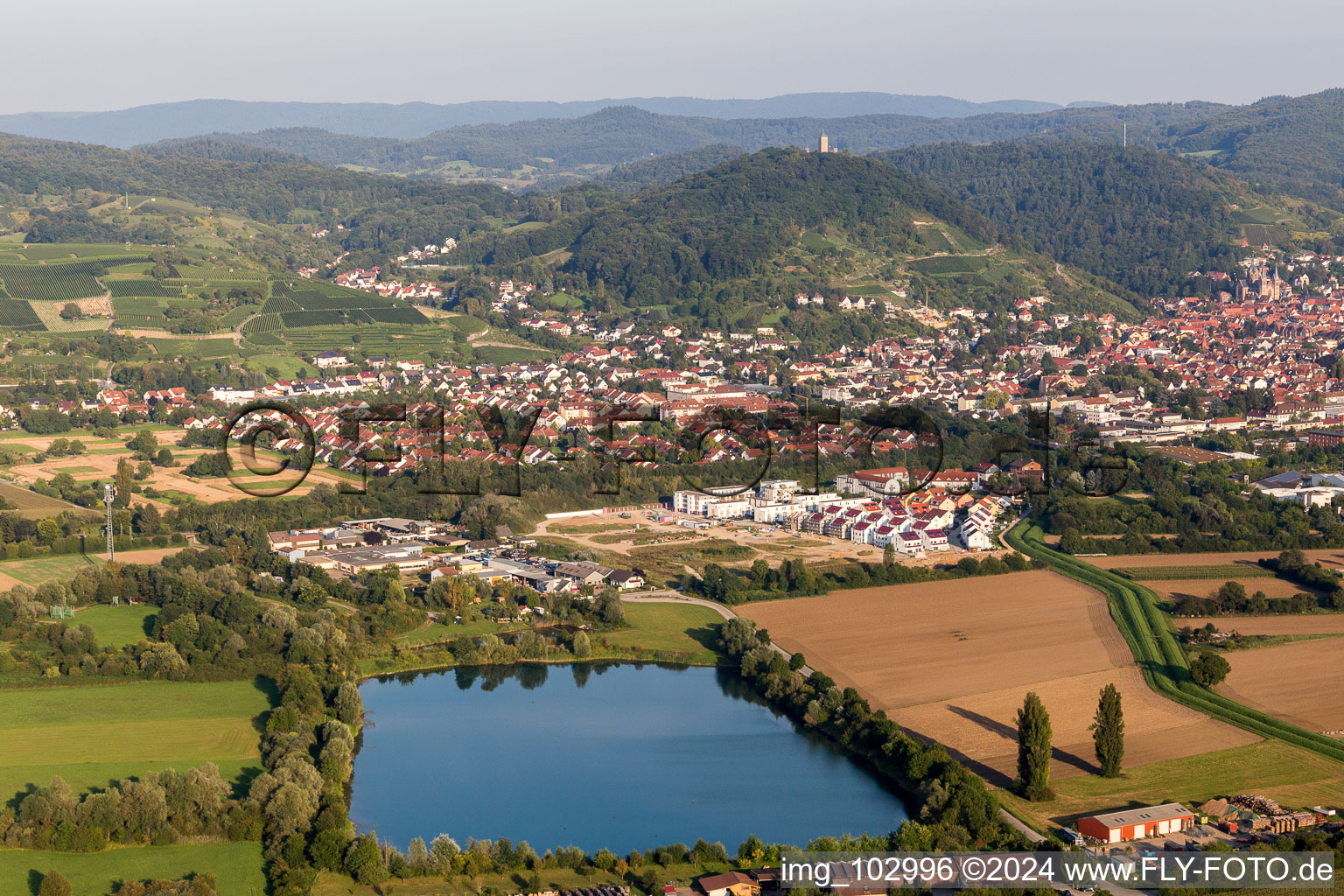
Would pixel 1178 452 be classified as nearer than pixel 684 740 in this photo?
No

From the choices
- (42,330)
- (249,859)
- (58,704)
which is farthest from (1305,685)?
(42,330)

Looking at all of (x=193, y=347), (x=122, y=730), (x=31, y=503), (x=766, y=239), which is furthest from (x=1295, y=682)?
(x=766, y=239)

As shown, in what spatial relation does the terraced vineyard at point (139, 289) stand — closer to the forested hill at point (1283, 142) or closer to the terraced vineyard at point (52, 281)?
the terraced vineyard at point (52, 281)

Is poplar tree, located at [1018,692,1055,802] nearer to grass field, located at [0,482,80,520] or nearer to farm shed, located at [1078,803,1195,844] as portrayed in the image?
farm shed, located at [1078,803,1195,844]

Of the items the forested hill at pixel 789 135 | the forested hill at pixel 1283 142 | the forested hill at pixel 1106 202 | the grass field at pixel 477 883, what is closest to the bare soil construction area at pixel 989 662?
the grass field at pixel 477 883

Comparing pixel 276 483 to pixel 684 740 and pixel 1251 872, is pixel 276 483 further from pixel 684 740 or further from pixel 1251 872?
pixel 1251 872

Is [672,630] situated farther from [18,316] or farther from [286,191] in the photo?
[286,191]
